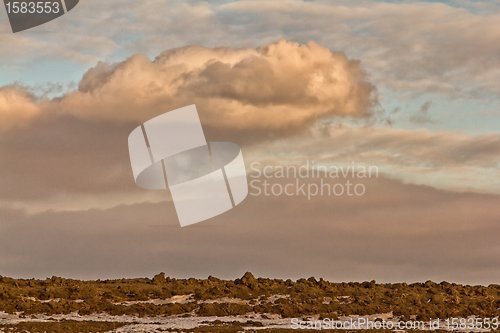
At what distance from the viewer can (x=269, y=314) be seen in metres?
59.4

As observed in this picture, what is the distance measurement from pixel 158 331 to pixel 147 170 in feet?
61.3

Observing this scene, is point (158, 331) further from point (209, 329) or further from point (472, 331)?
point (472, 331)
